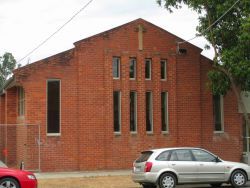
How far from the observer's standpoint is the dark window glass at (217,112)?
29.4 m

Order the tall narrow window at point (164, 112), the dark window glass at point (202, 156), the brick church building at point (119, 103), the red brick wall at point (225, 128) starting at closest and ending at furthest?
1. the dark window glass at point (202, 156)
2. the brick church building at point (119, 103)
3. the tall narrow window at point (164, 112)
4. the red brick wall at point (225, 128)

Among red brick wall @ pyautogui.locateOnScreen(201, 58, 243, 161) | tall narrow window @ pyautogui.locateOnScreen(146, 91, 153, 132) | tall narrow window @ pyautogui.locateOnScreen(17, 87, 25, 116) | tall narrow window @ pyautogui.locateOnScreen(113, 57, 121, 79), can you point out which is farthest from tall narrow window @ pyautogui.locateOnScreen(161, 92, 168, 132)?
tall narrow window @ pyautogui.locateOnScreen(17, 87, 25, 116)

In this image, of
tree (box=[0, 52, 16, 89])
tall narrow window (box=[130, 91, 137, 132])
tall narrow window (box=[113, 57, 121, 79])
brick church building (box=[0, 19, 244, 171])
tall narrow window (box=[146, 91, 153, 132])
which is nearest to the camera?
brick church building (box=[0, 19, 244, 171])

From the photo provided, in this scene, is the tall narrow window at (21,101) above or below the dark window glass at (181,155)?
above

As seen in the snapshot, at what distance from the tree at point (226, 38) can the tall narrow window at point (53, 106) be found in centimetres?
606

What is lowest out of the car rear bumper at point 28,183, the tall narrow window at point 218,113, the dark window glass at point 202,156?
the car rear bumper at point 28,183

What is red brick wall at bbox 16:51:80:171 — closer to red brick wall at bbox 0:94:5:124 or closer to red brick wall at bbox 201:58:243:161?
red brick wall at bbox 201:58:243:161

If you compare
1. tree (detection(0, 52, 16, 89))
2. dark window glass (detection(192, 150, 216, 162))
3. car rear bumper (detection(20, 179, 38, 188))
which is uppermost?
tree (detection(0, 52, 16, 89))

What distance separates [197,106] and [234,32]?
209 inches

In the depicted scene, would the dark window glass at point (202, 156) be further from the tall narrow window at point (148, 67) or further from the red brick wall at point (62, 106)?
the tall narrow window at point (148, 67)

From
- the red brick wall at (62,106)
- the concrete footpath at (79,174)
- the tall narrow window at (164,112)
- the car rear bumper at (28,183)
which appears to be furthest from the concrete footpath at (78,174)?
the car rear bumper at (28,183)

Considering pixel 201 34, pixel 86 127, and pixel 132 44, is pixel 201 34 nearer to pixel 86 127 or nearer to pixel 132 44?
pixel 132 44

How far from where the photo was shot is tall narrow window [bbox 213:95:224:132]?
29.4 metres

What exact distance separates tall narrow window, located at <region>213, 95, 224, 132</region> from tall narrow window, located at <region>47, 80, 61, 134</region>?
27.0 feet
